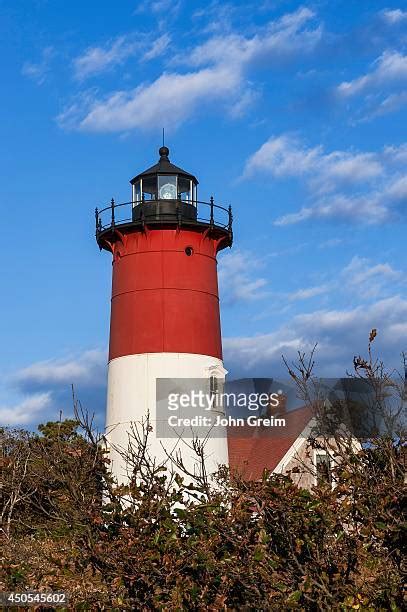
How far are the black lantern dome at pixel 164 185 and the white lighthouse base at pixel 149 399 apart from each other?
14.2ft

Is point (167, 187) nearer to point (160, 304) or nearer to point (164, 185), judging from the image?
point (164, 185)

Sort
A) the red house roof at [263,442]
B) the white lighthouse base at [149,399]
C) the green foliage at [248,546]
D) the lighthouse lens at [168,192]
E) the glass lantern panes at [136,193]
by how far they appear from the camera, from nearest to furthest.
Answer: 1. the green foliage at [248,546]
2. the white lighthouse base at [149,399]
3. the lighthouse lens at [168,192]
4. the glass lantern panes at [136,193]
5. the red house roof at [263,442]

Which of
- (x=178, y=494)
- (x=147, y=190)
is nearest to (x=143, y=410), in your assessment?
(x=147, y=190)

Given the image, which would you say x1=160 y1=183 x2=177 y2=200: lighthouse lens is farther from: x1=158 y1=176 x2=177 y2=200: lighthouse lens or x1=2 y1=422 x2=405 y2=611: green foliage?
x1=2 y1=422 x2=405 y2=611: green foliage

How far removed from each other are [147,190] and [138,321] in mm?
3642

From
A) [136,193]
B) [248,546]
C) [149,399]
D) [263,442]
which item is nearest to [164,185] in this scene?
[136,193]

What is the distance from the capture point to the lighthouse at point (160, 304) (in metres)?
21.1

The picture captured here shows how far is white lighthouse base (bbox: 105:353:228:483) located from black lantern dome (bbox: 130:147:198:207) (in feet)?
14.2

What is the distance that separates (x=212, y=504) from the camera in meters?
10.2

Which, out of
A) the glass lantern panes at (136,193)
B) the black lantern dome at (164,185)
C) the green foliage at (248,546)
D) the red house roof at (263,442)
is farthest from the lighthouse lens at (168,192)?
the green foliage at (248,546)

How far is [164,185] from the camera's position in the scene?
22.8m

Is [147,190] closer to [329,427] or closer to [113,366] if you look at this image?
[113,366]

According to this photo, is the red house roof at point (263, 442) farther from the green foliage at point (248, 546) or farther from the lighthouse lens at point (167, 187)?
the green foliage at point (248, 546)

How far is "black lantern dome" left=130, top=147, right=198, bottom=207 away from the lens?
74.7 feet
